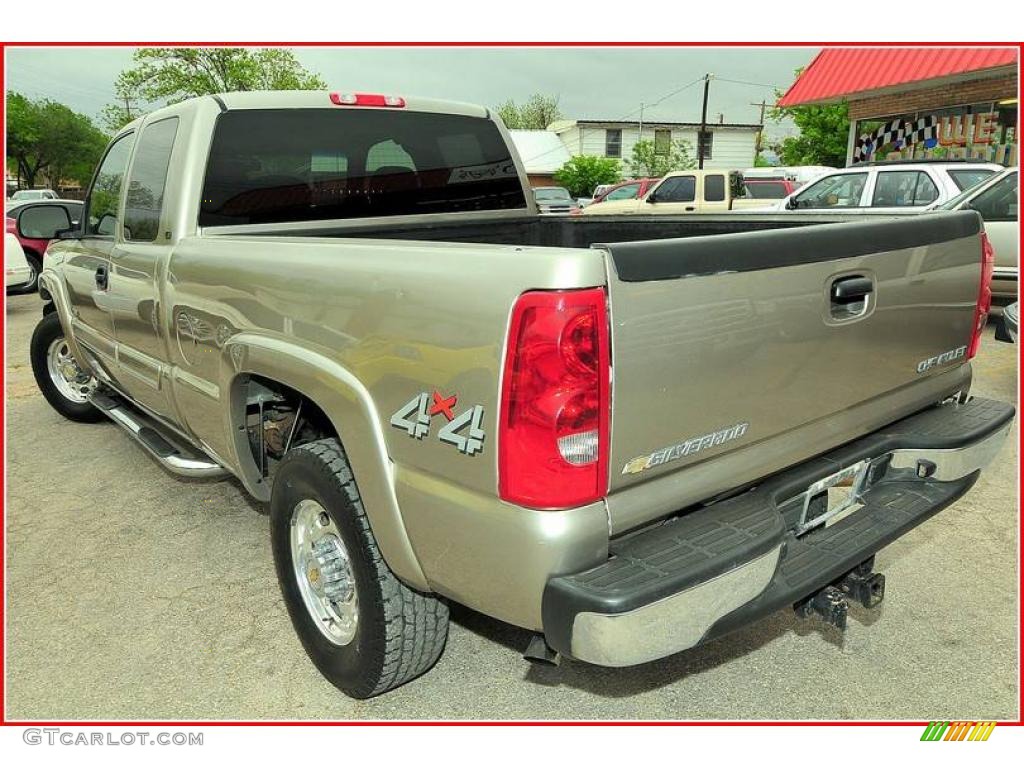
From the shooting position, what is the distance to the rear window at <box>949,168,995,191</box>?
989 centimetres

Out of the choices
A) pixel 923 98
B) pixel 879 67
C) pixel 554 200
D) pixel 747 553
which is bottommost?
pixel 554 200

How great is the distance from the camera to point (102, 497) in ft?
15.1

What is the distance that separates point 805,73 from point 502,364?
19.2 metres

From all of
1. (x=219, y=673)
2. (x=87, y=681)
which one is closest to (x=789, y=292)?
(x=219, y=673)

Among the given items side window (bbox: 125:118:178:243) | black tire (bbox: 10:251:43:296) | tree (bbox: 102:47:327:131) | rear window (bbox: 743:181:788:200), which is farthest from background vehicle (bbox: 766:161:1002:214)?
tree (bbox: 102:47:327:131)

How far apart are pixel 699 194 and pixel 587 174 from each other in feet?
86.1

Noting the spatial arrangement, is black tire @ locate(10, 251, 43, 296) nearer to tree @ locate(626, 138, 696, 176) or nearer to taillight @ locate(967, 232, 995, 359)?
taillight @ locate(967, 232, 995, 359)

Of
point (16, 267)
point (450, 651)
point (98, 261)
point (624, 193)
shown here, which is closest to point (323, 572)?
point (450, 651)

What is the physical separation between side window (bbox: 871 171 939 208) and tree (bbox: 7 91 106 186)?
57500 millimetres

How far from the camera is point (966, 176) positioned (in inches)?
394

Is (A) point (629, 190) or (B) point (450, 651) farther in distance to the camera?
(A) point (629, 190)

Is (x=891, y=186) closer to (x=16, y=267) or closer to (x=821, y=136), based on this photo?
(x=16, y=267)

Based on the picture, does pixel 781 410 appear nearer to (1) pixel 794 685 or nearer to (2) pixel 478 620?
(1) pixel 794 685

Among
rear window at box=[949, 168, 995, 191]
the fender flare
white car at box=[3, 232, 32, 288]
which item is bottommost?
white car at box=[3, 232, 32, 288]
